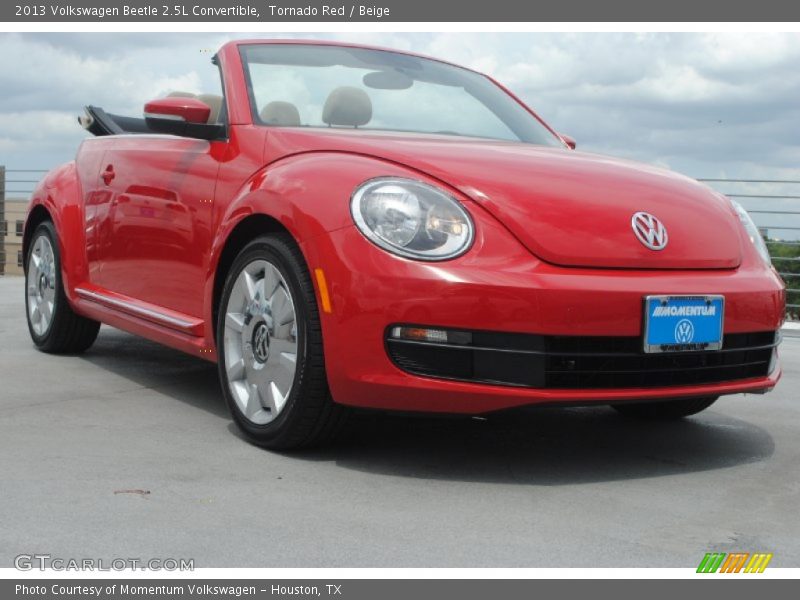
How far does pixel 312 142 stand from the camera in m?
3.92

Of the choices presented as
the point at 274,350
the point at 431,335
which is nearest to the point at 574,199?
the point at 431,335

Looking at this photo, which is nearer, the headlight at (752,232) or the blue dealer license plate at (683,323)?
the blue dealer license plate at (683,323)

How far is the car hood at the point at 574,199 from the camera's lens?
3492 millimetres

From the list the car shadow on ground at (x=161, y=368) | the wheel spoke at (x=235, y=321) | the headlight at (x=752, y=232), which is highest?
the headlight at (x=752, y=232)

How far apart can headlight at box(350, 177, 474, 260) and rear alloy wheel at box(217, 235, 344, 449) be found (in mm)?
311

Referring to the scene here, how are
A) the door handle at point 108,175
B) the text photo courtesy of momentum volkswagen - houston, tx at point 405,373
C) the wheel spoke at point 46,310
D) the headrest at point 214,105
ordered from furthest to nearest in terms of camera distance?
the wheel spoke at point 46,310 → the door handle at point 108,175 → the headrest at point 214,105 → the text photo courtesy of momentum volkswagen - houston, tx at point 405,373

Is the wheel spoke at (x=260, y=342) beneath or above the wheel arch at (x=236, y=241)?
beneath

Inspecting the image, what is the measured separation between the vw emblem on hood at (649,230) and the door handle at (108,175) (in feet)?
8.46

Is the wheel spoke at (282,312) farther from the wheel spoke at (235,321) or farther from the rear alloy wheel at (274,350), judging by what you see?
the wheel spoke at (235,321)

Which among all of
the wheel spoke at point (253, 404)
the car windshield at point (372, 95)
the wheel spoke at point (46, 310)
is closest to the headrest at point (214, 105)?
the car windshield at point (372, 95)

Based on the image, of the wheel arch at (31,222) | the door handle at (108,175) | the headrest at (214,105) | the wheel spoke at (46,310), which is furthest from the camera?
the wheel arch at (31,222)

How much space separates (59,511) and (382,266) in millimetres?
1111

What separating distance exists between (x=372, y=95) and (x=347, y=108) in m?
0.17

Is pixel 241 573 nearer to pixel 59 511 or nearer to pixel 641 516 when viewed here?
pixel 59 511
